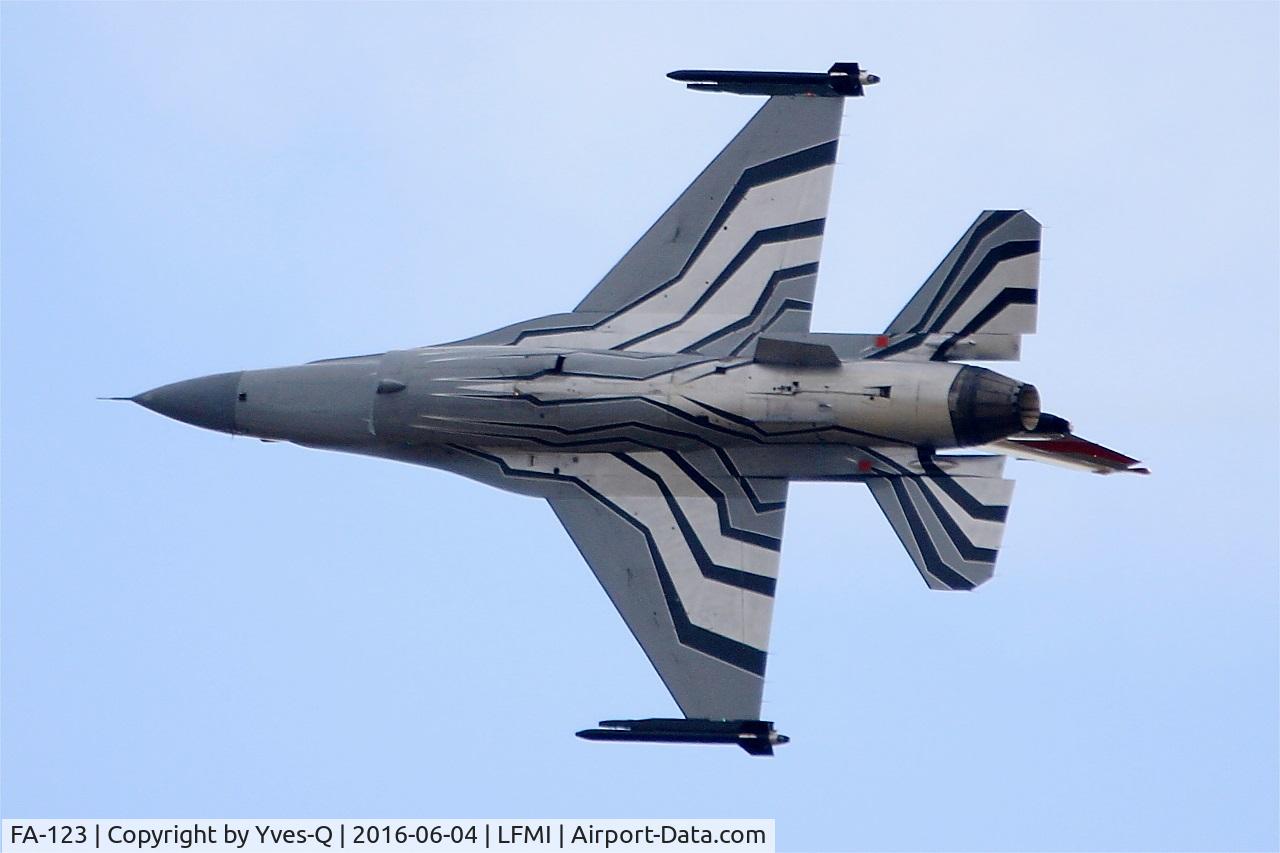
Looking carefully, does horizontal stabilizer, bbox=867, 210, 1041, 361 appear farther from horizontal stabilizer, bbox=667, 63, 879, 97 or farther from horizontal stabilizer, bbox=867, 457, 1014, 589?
horizontal stabilizer, bbox=667, 63, 879, 97

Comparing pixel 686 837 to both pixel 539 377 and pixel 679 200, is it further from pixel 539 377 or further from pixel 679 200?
pixel 679 200

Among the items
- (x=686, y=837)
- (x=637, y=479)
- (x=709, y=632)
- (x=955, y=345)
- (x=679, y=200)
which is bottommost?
(x=686, y=837)

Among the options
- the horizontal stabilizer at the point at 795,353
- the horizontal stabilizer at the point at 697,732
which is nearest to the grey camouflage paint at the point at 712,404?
the horizontal stabilizer at the point at 795,353

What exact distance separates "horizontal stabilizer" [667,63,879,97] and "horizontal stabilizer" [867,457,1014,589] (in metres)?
4.33

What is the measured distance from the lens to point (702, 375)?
71.1 ft

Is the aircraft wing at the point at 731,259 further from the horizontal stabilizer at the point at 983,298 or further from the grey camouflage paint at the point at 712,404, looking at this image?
the horizontal stabilizer at the point at 983,298

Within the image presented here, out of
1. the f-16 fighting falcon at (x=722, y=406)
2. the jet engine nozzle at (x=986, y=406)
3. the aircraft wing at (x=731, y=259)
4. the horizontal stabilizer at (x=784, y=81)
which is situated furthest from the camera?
the horizontal stabilizer at (x=784, y=81)

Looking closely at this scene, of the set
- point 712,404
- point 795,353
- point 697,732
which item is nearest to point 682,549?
point 712,404

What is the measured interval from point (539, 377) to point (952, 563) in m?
4.60

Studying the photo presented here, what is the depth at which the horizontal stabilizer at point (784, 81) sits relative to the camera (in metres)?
22.9

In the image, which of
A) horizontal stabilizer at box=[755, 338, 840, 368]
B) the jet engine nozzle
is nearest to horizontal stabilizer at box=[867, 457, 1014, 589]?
the jet engine nozzle

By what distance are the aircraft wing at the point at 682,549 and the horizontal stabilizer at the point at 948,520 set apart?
129cm

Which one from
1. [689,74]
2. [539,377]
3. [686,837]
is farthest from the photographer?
[689,74]

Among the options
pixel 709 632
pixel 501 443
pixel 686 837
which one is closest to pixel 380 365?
pixel 501 443
